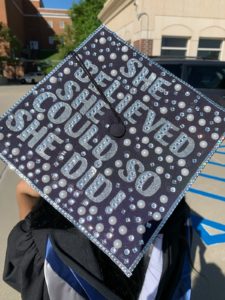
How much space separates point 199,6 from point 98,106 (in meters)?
15.5

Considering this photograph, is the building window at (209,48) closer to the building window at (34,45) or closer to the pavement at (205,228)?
the pavement at (205,228)

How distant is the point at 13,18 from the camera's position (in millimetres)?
42938

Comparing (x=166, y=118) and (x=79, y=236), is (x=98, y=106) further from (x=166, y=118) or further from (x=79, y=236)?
(x=79, y=236)

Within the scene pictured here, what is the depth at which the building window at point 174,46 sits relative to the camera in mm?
14763

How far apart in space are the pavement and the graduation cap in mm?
752

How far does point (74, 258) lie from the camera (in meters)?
1.01

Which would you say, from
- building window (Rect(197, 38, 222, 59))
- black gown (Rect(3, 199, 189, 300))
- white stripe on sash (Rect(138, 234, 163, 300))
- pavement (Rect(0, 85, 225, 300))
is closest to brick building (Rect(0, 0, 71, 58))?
building window (Rect(197, 38, 222, 59))

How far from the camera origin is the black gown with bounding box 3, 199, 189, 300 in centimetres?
102

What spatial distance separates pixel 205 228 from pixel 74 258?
2.52 m

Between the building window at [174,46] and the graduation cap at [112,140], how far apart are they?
14.4m

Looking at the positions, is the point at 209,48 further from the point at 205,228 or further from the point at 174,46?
the point at 205,228

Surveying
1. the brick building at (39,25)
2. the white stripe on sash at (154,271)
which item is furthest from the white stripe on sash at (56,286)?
the brick building at (39,25)

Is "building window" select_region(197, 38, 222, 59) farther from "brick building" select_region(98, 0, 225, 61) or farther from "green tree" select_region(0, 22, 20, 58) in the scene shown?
"green tree" select_region(0, 22, 20, 58)

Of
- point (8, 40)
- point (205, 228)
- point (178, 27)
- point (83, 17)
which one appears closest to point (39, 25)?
point (8, 40)
